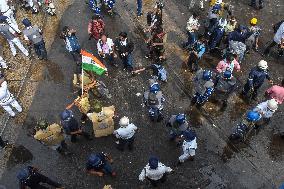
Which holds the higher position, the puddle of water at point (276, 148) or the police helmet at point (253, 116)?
the police helmet at point (253, 116)

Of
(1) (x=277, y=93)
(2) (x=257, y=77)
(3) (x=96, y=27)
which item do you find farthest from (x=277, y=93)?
(3) (x=96, y=27)

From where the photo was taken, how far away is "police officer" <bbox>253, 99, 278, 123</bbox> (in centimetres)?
1183

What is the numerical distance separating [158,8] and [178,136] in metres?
5.22

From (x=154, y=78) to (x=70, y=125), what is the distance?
3.73 metres

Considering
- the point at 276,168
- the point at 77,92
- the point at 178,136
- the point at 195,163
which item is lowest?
the point at 276,168

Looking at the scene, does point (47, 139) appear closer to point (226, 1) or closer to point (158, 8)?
point (158, 8)

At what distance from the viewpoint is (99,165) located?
10.9 m

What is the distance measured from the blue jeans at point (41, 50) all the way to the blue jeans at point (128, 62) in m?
3.09

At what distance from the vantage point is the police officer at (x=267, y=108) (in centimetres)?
1183

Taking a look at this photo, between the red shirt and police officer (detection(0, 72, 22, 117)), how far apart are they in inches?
333

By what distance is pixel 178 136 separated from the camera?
39.5 ft

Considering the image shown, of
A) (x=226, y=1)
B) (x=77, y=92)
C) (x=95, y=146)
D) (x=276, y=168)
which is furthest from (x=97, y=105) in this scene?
(x=226, y=1)

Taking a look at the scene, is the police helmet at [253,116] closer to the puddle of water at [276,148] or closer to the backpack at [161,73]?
the puddle of water at [276,148]

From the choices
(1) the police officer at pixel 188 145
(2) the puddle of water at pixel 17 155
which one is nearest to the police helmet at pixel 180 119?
(1) the police officer at pixel 188 145
